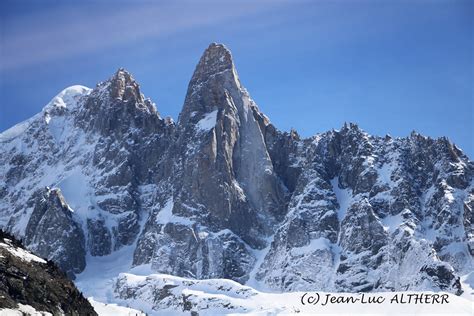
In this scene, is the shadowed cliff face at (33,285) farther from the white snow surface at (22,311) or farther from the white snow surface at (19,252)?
the white snow surface at (22,311)

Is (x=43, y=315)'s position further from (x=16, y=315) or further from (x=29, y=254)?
→ (x=29, y=254)

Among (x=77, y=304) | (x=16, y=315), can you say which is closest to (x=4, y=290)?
(x=16, y=315)

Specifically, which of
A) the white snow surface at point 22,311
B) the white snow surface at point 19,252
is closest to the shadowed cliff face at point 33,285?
the white snow surface at point 19,252

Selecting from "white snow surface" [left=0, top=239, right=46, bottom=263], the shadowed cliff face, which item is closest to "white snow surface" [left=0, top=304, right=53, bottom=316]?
the shadowed cliff face

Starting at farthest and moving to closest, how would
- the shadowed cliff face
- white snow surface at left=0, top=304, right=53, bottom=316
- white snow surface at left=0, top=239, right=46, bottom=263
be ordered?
white snow surface at left=0, top=239, right=46, bottom=263
the shadowed cliff face
white snow surface at left=0, top=304, right=53, bottom=316

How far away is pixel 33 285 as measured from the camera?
4139 inches

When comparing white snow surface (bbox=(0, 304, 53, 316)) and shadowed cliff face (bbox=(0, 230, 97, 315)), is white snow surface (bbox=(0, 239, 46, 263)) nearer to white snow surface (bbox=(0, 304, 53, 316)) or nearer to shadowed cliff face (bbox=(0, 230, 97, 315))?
shadowed cliff face (bbox=(0, 230, 97, 315))

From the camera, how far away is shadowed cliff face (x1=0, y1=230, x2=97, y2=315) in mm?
102438

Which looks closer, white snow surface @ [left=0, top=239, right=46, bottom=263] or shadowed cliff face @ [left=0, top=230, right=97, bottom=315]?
shadowed cliff face @ [left=0, top=230, right=97, bottom=315]

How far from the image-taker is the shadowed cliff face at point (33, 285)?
102 metres

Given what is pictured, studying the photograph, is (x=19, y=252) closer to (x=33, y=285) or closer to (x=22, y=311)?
(x=33, y=285)

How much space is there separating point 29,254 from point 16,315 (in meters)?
17.6

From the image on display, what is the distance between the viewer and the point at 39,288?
105 metres

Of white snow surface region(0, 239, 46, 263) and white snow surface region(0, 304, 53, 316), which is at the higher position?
white snow surface region(0, 239, 46, 263)
